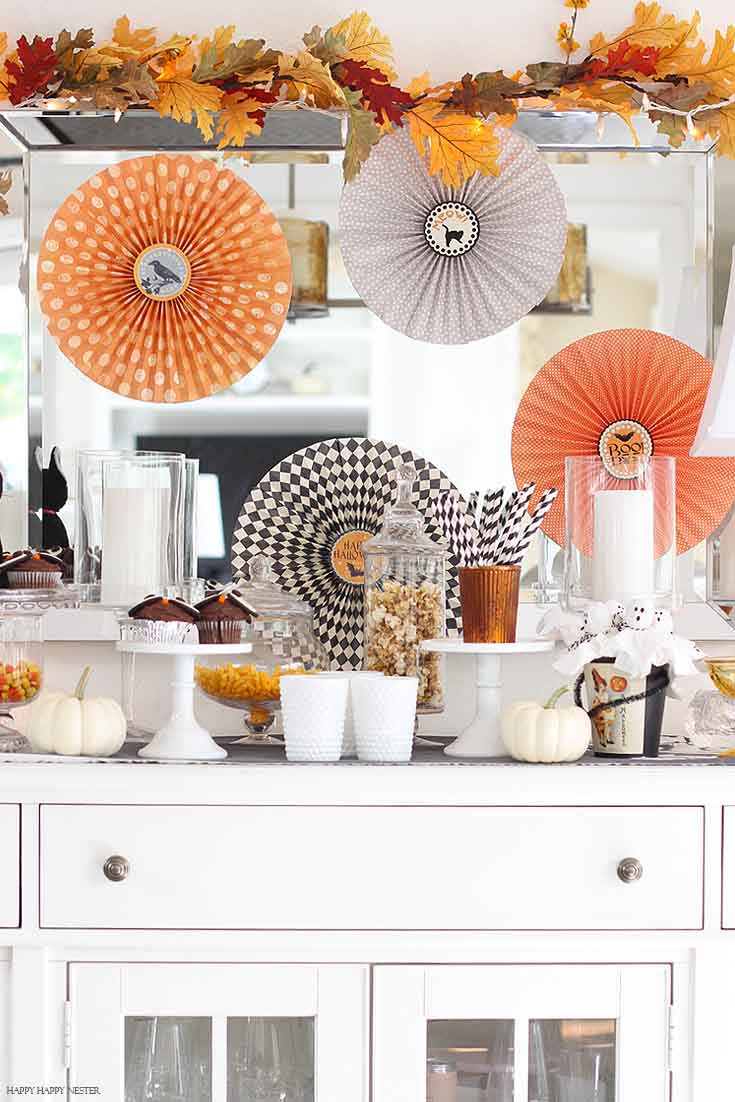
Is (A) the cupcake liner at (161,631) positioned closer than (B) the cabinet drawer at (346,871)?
No

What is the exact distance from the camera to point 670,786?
4.51 feet

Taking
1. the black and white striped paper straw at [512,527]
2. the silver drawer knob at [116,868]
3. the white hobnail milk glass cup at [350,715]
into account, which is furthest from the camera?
the black and white striped paper straw at [512,527]

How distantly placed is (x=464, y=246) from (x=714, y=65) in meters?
0.39

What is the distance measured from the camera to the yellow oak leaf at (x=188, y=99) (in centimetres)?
168

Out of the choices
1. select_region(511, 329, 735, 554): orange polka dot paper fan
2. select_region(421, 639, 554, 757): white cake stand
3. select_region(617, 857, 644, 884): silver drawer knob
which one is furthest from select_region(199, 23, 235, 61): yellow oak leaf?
select_region(617, 857, 644, 884): silver drawer knob

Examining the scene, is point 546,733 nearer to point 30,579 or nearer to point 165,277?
point 30,579

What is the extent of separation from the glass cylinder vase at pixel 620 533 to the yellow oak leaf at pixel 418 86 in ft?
1.66

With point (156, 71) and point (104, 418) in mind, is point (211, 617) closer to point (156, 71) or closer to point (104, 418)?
point (104, 418)

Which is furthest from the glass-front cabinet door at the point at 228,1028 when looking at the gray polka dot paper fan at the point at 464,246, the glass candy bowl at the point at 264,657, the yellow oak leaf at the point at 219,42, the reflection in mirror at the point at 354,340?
the yellow oak leaf at the point at 219,42

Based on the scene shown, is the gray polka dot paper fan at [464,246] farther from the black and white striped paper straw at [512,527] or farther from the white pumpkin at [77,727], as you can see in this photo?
the white pumpkin at [77,727]

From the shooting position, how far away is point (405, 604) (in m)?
1.60

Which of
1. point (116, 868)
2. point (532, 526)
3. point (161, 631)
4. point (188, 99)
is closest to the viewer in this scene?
point (116, 868)

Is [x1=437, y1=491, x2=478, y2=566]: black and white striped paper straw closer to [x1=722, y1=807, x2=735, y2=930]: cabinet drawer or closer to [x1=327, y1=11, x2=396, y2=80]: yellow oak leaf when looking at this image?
[x1=722, y1=807, x2=735, y2=930]: cabinet drawer

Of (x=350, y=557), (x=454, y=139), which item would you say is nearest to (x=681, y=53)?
(x=454, y=139)
